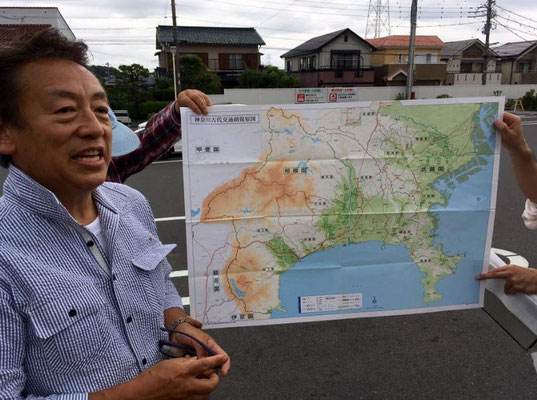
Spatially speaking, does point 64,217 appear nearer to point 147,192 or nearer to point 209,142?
point 209,142

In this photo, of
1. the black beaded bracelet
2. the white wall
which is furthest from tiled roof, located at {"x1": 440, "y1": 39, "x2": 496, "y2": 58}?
the black beaded bracelet

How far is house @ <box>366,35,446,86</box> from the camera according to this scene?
36500 millimetres

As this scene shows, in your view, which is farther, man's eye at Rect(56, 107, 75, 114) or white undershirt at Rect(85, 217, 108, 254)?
white undershirt at Rect(85, 217, 108, 254)

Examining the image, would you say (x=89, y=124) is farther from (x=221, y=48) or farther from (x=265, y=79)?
(x=221, y=48)

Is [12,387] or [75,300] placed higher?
[75,300]

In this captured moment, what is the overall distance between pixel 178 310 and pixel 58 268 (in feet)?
1.74

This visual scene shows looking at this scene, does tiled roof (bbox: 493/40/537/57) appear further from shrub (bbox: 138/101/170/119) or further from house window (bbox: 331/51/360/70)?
shrub (bbox: 138/101/170/119)

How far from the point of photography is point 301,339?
3.32 metres

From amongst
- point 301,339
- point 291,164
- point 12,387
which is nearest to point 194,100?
point 291,164

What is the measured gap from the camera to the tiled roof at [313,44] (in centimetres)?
3584

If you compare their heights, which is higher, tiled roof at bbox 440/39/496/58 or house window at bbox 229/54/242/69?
tiled roof at bbox 440/39/496/58

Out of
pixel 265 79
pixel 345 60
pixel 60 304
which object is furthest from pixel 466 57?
pixel 60 304

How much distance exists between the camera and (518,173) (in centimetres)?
188

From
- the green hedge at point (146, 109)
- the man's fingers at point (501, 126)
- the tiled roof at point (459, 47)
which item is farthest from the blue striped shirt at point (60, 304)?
the tiled roof at point (459, 47)
